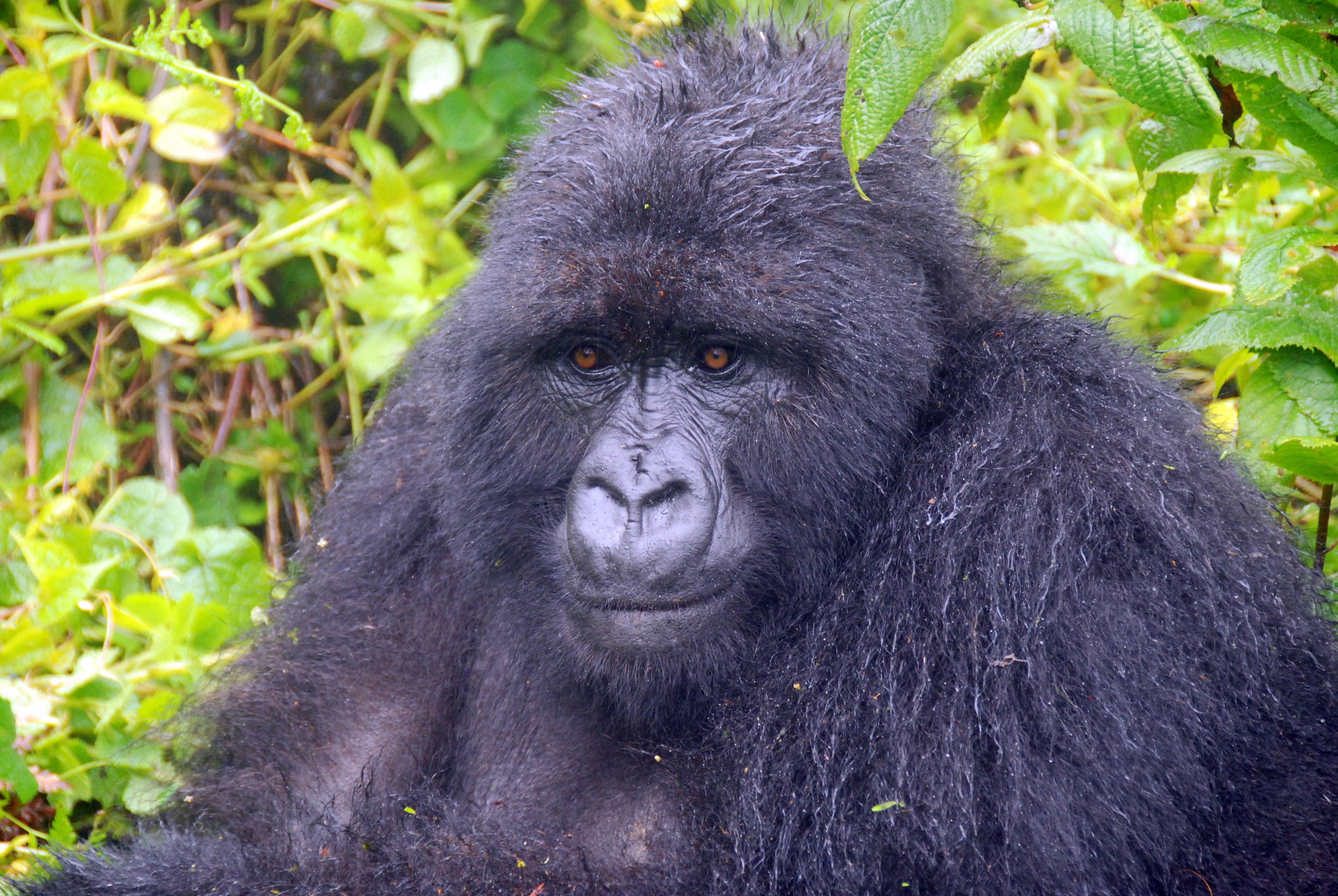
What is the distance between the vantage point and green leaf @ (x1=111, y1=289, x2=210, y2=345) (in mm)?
4516

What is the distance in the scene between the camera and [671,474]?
2.84 metres

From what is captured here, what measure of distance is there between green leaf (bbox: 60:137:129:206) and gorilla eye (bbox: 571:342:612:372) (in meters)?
2.22

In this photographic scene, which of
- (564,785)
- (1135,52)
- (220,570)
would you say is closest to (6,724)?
(220,570)

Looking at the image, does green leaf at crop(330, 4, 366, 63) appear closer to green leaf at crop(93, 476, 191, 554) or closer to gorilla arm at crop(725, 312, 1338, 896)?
green leaf at crop(93, 476, 191, 554)

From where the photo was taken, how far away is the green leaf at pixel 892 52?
2350 millimetres

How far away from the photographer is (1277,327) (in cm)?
294

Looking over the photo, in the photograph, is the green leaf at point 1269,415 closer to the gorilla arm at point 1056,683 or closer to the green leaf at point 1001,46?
the gorilla arm at point 1056,683

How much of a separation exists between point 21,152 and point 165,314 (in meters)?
0.69

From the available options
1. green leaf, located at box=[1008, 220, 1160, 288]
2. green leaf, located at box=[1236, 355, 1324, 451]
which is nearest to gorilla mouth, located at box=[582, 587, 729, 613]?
green leaf, located at box=[1236, 355, 1324, 451]

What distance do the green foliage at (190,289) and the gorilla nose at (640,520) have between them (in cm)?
167

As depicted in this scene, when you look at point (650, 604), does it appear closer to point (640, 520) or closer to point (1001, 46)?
point (640, 520)

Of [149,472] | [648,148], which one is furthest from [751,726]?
[149,472]

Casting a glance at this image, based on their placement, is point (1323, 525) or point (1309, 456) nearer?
point (1309, 456)

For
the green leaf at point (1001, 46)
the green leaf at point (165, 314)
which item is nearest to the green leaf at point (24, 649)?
the green leaf at point (165, 314)
